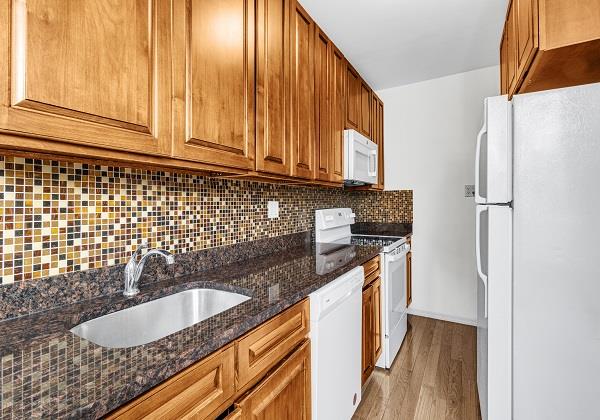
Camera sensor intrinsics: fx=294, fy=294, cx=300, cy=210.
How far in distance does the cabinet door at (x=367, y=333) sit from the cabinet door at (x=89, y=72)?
1.51 metres

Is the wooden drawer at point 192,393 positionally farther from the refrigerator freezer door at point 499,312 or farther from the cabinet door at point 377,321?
the cabinet door at point 377,321

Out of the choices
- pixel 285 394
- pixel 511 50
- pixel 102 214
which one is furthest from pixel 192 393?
pixel 511 50

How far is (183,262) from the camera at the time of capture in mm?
1375

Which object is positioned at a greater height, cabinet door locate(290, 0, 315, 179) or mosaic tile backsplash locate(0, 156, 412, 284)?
cabinet door locate(290, 0, 315, 179)

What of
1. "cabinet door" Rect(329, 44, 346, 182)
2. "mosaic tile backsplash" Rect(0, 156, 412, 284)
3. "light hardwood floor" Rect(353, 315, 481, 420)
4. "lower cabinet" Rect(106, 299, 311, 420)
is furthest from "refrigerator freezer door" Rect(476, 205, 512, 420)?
"mosaic tile backsplash" Rect(0, 156, 412, 284)

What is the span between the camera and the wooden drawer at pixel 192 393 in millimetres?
605

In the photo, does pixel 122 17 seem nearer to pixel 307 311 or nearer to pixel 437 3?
pixel 307 311

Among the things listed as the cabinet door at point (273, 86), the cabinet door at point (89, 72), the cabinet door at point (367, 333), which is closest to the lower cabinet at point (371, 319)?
the cabinet door at point (367, 333)

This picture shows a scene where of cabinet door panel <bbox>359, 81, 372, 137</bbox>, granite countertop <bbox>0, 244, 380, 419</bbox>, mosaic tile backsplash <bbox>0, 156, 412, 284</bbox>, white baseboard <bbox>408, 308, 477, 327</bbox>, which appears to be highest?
cabinet door panel <bbox>359, 81, 372, 137</bbox>

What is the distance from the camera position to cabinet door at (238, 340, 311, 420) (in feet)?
3.00

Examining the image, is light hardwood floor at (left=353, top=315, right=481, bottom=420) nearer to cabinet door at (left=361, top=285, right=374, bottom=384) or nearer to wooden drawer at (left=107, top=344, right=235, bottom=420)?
cabinet door at (left=361, top=285, right=374, bottom=384)

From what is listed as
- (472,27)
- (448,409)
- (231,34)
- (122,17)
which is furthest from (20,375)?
(472,27)

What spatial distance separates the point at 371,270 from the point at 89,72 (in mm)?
1785

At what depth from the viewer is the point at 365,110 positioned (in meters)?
2.83
